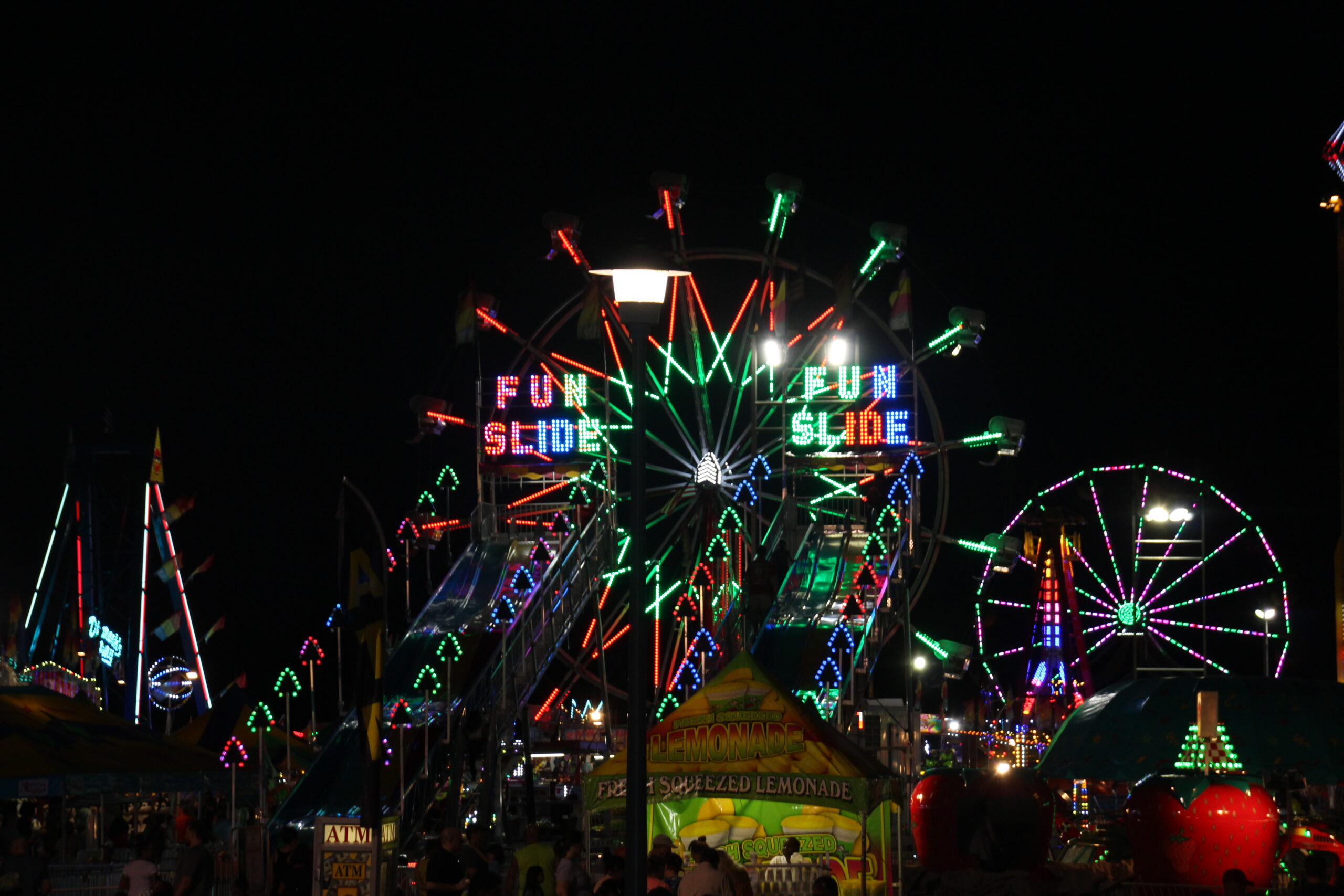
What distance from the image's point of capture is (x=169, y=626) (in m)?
45.3

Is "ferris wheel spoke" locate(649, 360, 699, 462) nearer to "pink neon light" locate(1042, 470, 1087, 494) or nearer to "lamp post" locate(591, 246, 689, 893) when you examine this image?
"pink neon light" locate(1042, 470, 1087, 494)

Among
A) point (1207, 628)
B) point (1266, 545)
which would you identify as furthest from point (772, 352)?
point (1207, 628)

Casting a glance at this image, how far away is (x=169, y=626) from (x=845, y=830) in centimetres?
3154

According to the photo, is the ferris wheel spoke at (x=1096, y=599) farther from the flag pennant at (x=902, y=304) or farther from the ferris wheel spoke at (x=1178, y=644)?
the flag pennant at (x=902, y=304)

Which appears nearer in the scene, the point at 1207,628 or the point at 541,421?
the point at 541,421

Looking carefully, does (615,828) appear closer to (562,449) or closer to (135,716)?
(562,449)

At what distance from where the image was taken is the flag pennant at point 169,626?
148 ft

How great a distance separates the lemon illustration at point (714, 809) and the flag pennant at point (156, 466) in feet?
94.9

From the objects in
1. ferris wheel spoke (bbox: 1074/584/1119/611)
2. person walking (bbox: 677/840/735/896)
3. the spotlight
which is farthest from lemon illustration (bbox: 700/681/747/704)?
ferris wheel spoke (bbox: 1074/584/1119/611)

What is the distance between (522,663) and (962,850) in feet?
47.6

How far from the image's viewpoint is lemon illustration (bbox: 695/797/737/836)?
18078 mm

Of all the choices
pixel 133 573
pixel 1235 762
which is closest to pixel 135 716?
pixel 133 573

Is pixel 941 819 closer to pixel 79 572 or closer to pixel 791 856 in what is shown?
pixel 791 856

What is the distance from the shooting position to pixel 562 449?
38.1 meters
